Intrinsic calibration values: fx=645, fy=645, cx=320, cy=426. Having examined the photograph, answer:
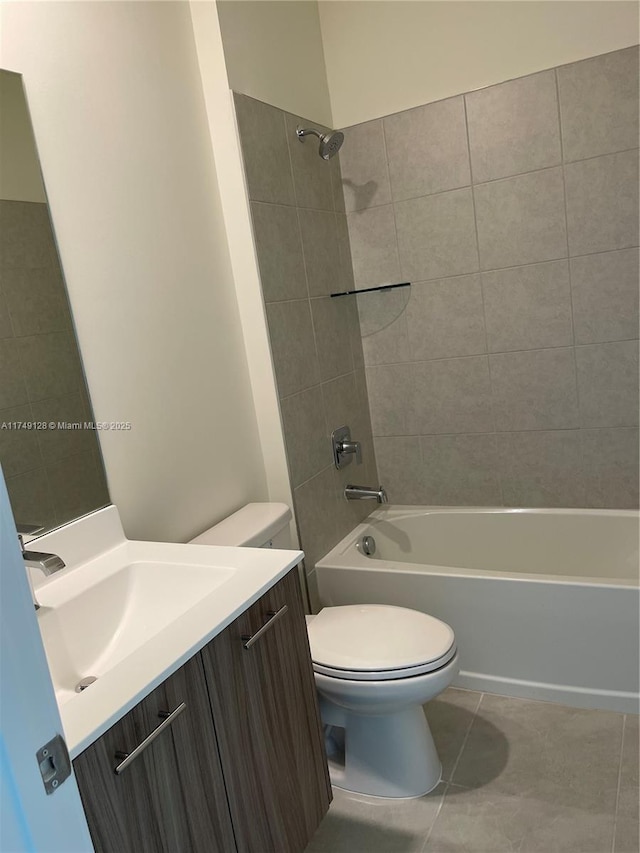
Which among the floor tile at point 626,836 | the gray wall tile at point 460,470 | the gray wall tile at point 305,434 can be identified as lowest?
the floor tile at point 626,836

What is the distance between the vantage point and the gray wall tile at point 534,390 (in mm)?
2537

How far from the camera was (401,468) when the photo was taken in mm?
2928

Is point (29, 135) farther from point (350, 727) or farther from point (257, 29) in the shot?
point (350, 727)

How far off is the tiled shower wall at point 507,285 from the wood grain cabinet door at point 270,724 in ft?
5.02

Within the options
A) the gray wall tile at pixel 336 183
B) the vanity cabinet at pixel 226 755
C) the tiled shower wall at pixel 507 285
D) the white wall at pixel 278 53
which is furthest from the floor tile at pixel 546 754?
the white wall at pixel 278 53

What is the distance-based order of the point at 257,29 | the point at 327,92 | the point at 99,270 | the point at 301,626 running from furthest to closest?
the point at 327,92 < the point at 257,29 < the point at 99,270 < the point at 301,626

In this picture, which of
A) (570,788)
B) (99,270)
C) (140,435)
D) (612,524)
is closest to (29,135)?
(99,270)

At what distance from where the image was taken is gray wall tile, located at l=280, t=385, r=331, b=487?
228cm

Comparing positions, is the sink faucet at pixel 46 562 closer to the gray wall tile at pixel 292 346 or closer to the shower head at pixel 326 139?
the gray wall tile at pixel 292 346

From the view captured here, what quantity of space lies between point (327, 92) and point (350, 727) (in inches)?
94.5

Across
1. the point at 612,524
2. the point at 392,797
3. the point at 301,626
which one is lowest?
the point at 392,797

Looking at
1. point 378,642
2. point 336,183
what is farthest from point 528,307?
point 378,642

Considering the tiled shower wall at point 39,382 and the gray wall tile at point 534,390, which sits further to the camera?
the gray wall tile at point 534,390

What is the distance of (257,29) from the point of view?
2.21 m
